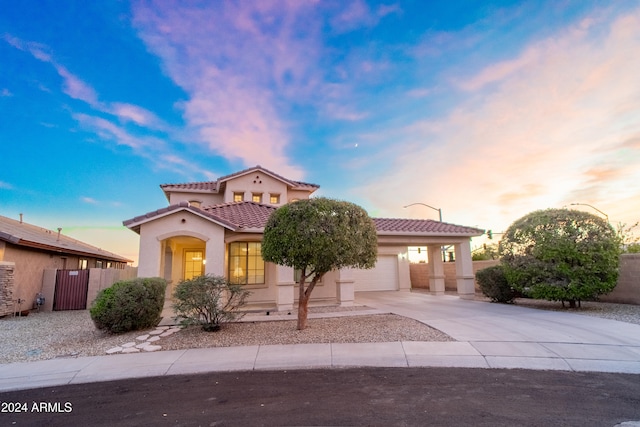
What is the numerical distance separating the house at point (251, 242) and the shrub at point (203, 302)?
2.55 meters

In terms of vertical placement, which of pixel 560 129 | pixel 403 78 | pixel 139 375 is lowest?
pixel 139 375

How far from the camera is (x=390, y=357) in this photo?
260 inches

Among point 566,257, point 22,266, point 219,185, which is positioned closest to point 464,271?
point 566,257

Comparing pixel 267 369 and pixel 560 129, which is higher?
pixel 560 129

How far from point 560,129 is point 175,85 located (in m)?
16.6

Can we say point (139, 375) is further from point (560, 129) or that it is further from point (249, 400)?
point (560, 129)

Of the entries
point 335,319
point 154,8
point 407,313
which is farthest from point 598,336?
point 154,8

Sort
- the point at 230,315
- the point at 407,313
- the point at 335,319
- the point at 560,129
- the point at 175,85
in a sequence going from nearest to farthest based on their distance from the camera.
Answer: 1. the point at 230,315
2. the point at 335,319
3. the point at 407,313
4. the point at 560,129
5. the point at 175,85

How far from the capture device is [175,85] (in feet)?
47.5

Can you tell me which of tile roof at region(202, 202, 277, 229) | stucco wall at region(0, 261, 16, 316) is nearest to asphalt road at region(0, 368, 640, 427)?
tile roof at region(202, 202, 277, 229)

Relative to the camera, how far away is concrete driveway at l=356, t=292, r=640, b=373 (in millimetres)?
6227

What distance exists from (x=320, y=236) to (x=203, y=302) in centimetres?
375

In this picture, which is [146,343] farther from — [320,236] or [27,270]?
[27,270]

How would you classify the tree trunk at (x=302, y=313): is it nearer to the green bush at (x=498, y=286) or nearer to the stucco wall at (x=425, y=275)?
the green bush at (x=498, y=286)
